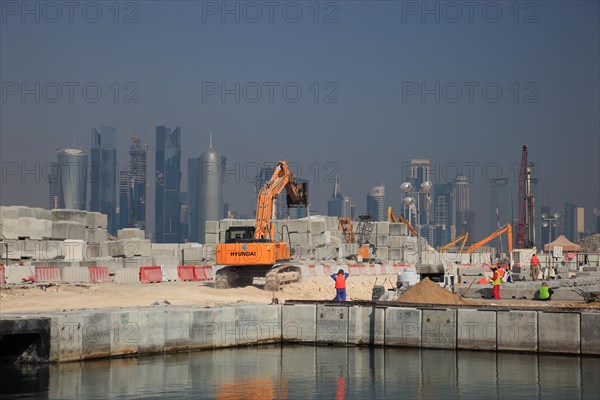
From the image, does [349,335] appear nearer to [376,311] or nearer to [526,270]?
[376,311]

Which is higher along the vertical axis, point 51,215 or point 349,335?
point 51,215

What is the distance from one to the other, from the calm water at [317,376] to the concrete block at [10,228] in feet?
97.7

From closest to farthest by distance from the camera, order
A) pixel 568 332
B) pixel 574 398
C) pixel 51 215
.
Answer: pixel 574 398, pixel 568 332, pixel 51 215

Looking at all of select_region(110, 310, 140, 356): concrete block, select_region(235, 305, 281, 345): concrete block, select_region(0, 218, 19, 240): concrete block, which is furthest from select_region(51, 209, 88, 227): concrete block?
select_region(110, 310, 140, 356): concrete block

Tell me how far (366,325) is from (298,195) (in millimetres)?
23225

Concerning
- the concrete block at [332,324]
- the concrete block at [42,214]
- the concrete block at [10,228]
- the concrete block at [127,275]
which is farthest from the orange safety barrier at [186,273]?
the concrete block at [332,324]

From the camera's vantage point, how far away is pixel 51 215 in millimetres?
62531

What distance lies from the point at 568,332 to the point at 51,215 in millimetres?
43603

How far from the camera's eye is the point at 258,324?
30.2 metres

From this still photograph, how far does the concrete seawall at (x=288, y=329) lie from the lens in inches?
1005

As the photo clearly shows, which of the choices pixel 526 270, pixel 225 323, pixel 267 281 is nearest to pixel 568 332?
pixel 225 323

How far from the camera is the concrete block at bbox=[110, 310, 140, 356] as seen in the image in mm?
26531

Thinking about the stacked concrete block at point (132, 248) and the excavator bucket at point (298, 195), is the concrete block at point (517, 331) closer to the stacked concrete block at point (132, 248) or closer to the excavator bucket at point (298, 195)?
the excavator bucket at point (298, 195)

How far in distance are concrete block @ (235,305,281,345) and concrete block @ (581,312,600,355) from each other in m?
9.86
